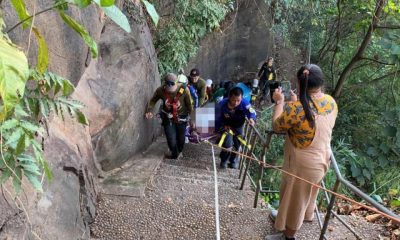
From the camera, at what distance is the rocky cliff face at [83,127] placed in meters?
3.09

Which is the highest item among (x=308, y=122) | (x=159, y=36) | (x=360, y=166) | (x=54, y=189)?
(x=159, y=36)

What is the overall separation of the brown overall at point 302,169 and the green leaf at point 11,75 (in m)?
2.46

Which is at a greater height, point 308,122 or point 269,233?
point 308,122

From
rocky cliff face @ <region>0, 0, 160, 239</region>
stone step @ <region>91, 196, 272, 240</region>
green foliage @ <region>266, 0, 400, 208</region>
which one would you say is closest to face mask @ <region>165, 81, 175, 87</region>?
rocky cliff face @ <region>0, 0, 160, 239</region>

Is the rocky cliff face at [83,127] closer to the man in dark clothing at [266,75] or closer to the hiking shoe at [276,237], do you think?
the hiking shoe at [276,237]

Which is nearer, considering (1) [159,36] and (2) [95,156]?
(2) [95,156]

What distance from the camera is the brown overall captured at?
3334 mm

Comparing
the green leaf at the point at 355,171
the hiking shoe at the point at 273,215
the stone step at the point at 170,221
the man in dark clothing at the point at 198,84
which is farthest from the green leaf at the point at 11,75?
the green leaf at the point at 355,171

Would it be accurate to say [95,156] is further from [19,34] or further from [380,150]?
[380,150]

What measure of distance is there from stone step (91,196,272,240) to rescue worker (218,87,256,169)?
1641 millimetres

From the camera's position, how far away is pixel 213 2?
415 inches

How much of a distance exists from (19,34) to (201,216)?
102 inches

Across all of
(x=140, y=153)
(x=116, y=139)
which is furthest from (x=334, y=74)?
(x=116, y=139)

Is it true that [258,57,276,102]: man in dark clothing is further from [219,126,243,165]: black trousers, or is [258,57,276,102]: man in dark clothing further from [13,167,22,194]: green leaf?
[13,167,22,194]: green leaf
